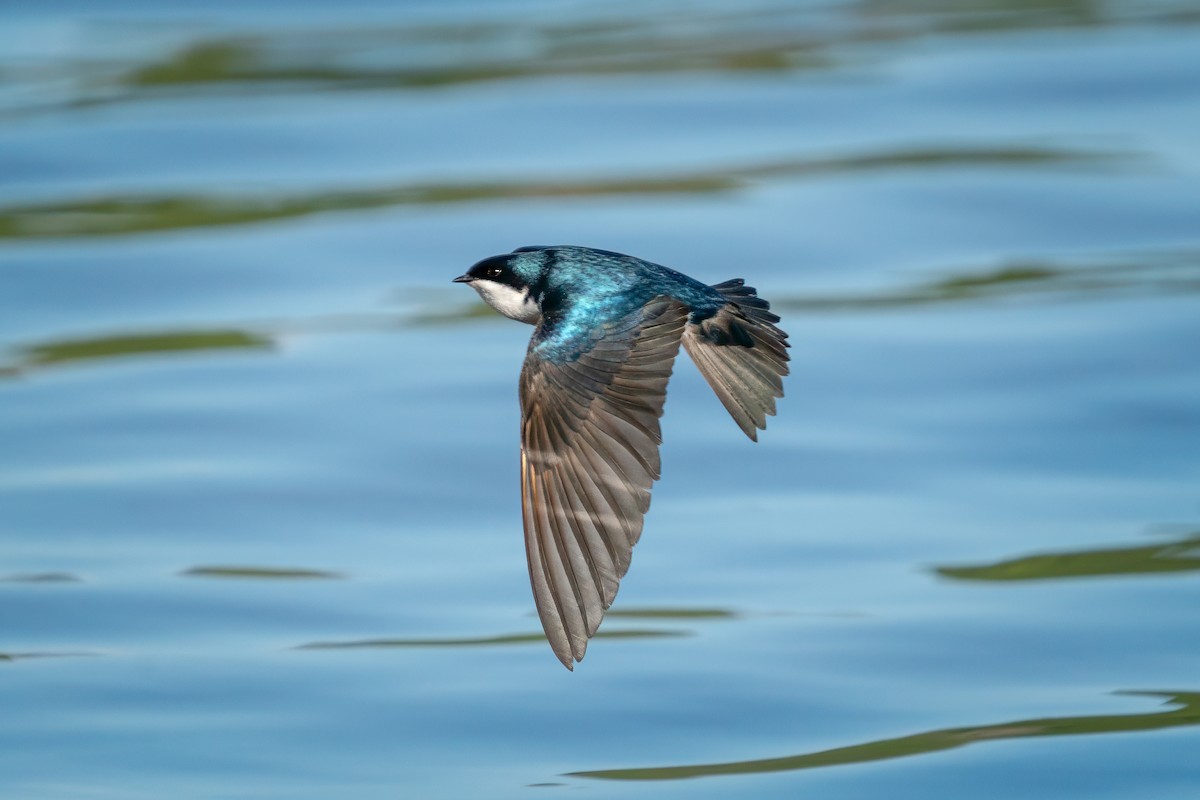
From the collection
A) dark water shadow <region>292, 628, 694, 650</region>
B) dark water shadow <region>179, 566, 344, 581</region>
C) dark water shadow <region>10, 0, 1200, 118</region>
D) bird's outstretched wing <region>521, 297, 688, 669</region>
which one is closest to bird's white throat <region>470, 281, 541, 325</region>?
bird's outstretched wing <region>521, 297, 688, 669</region>

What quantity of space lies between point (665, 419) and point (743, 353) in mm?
3285

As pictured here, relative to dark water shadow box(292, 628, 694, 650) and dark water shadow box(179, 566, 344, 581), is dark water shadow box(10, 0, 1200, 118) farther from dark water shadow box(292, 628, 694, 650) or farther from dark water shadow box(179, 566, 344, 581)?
dark water shadow box(292, 628, 694, 650)

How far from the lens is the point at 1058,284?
30.4 ft

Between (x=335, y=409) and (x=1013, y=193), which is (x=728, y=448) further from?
(x=1013, y=193)

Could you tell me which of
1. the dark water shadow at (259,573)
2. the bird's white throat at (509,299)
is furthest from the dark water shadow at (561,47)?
the bird's white throat at (509,299)

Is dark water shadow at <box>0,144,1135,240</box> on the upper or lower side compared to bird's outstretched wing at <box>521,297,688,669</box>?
upper

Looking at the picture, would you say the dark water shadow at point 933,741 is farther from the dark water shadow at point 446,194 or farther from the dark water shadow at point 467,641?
the dark water shadow at point 446,194

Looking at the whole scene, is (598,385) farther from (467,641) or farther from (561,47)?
(561,47)

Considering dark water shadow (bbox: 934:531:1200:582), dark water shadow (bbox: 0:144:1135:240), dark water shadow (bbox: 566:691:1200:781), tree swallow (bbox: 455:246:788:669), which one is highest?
dark water shadow (bbox: 0:144:1135:240)

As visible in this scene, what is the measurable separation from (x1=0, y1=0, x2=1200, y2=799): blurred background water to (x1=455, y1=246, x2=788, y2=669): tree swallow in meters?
1.13

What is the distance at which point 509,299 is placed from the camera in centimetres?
420

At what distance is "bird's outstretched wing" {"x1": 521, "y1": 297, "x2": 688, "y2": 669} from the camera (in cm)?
360

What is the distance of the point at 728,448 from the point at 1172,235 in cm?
318

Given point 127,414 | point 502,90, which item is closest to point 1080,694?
point 127,414
